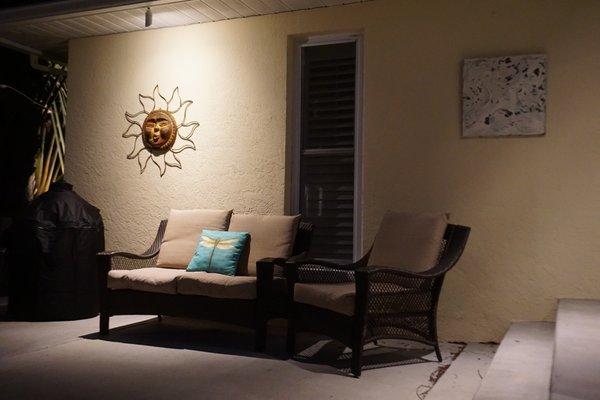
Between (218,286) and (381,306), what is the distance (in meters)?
1.13

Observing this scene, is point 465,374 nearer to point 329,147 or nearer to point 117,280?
point 329,147

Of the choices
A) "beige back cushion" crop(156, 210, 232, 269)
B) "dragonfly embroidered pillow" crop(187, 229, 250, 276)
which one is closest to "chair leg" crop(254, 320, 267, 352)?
"dragonfly embroidered pillow" crop(187, 229, 250, 276)

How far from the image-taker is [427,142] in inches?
175

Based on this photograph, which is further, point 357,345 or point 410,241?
point 410,241

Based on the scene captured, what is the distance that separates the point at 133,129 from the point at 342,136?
2034 millimetres

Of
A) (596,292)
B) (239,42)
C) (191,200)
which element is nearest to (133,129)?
(191,200)

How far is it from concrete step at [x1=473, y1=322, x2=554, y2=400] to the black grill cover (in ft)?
10.9

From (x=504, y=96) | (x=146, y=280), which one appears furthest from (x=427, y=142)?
(x=146, y=280)

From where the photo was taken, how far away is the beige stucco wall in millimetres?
4078

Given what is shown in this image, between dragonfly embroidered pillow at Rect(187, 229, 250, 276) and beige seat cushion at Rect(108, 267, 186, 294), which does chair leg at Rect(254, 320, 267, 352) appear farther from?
beige seat cushion at Rect(108, 267, 186, 294)

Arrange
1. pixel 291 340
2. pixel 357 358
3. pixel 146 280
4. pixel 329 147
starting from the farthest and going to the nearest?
1. pixel 329 147
2. pixel 146 280
3. pixel 291 340
4. pixel 357 358

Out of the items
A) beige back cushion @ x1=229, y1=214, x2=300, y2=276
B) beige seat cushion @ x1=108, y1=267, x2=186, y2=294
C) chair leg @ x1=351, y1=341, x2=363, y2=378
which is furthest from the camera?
beige back cushion @ x1=229, y1=214, x2=300, y2=276

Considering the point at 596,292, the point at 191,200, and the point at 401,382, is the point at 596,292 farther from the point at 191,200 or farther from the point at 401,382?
the point at 191,200

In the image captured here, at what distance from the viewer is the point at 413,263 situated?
12.4ft
